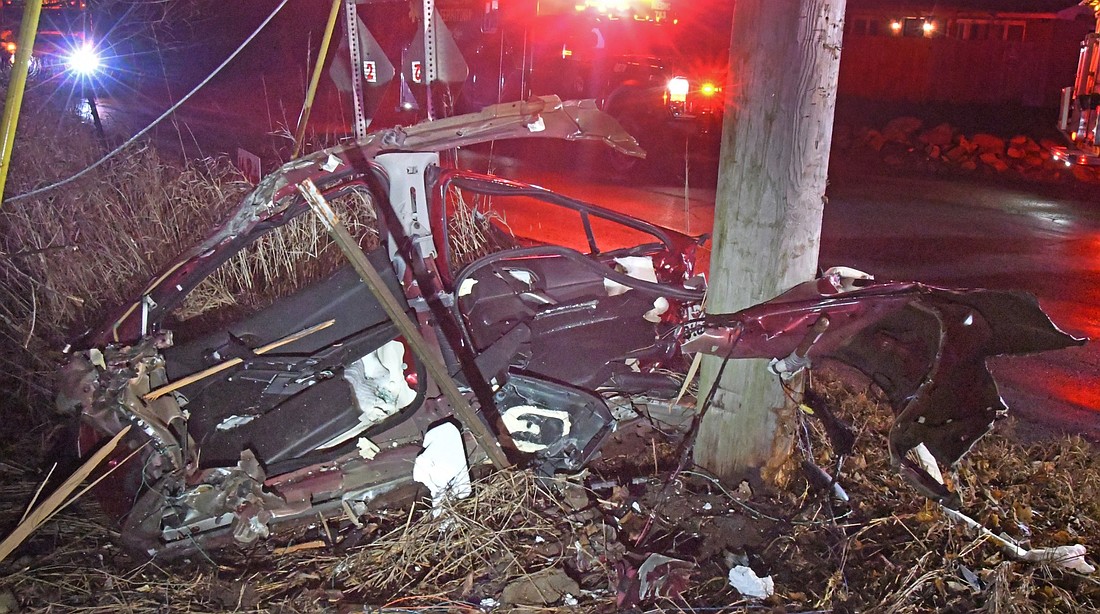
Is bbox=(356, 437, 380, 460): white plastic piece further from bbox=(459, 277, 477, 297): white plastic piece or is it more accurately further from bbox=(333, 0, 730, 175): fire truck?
bbox=(333, 0, 730, 175): fire truck

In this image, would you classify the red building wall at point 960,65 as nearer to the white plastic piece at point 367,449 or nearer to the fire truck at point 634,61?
the fire truck at point 634,61

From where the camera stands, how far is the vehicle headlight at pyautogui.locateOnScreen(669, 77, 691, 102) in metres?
11.9

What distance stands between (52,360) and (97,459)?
86.7 inches

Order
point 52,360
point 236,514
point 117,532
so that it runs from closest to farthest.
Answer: point 236,514 → point 117,532 → point 52,360

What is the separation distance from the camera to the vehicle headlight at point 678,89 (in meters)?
11.9

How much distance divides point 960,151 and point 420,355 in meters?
13.8

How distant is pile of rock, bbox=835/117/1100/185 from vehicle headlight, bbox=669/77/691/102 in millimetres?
4617

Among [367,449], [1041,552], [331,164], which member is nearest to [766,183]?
[1041,552]

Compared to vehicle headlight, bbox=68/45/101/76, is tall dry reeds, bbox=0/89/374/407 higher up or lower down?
lower down

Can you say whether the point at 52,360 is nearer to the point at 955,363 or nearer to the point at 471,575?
the point at 471,575

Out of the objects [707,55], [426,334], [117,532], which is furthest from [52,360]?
[707,55]

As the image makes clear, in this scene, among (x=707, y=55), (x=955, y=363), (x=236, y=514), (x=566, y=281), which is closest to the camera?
(x=955, y=363)

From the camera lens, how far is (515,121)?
353 centimetres

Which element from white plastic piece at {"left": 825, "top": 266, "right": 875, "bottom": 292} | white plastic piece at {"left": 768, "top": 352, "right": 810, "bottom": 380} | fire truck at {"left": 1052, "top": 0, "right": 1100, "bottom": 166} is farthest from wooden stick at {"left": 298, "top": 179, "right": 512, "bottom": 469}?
fire truck at {"left": 1052, "top": 0, "right": 1100, "bottom": 166}
